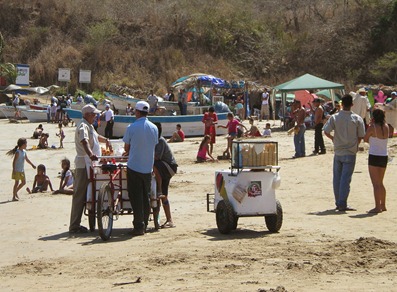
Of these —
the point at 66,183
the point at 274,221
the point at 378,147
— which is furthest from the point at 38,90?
the point at 274,221

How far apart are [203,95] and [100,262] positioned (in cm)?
3199

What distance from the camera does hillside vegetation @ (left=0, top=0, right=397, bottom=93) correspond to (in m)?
53.3

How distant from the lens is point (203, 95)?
135 ft

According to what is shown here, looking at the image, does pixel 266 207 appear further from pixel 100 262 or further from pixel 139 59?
pixel 139 59

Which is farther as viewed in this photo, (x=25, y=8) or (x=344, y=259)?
(x=25, y=8)

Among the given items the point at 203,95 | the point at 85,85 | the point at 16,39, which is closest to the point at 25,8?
the point at 16,39

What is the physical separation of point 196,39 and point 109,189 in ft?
155

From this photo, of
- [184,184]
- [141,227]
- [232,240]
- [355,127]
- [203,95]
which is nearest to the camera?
[232,240]

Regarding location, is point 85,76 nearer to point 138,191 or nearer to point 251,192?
point 138,191

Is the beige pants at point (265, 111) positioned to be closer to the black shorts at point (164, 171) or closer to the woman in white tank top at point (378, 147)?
the woman in white tank top at point (378, 147)

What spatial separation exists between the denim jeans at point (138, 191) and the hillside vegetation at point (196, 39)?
38.7 m

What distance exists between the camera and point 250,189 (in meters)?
11.0

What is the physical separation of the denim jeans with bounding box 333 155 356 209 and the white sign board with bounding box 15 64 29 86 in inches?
1690

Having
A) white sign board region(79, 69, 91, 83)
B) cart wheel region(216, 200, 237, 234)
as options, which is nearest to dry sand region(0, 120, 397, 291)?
cart wheel region(216, 200, 237, 234)
